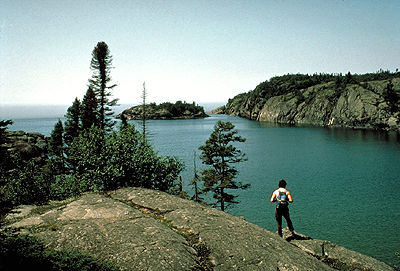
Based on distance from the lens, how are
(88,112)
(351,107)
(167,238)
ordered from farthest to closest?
(351,107) → (88,112) → (167,238)

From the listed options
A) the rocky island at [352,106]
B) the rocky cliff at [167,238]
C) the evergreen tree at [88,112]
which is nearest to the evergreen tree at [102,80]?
the evergreen tree at [88,112]

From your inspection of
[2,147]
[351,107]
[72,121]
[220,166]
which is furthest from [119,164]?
[351,107]

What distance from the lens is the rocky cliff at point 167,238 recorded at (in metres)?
8.79

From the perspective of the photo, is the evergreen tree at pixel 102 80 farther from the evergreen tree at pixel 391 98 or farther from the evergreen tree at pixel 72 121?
the evergreen tree at pixel 391 98

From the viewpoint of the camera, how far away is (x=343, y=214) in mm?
34688

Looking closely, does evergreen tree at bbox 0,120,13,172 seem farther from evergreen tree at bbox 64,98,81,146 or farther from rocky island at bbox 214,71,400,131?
rocky island at bbox 214,71,400,131

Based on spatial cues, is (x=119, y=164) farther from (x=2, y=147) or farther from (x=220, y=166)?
(x=220, y=166)

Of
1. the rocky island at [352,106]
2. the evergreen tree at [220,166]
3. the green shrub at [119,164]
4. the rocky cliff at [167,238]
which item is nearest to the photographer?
the rocky cliff at [167,238]

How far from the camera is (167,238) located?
9.76 m

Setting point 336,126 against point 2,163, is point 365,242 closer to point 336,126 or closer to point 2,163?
point 2,163

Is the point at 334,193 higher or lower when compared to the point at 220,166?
lower

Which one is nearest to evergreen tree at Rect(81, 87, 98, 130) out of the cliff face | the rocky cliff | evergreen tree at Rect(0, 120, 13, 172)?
the rocky cliff

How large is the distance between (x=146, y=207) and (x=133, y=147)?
8315mm

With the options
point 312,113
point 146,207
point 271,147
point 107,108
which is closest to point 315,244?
point 146,207
